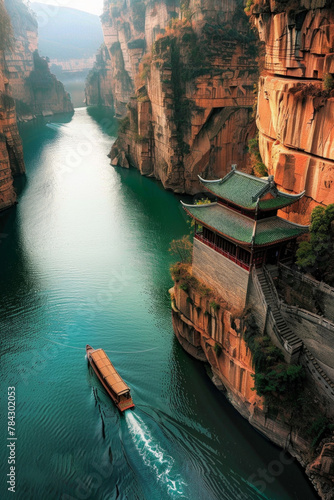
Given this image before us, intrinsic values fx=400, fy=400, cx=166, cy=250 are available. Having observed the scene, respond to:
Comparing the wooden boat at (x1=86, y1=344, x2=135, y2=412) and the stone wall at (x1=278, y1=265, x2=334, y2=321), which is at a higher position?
the stone wall at (x1=278, y1=265, x2=334, y2=321)


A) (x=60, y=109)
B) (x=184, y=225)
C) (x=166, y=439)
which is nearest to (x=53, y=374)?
A: (x=166, y=439)

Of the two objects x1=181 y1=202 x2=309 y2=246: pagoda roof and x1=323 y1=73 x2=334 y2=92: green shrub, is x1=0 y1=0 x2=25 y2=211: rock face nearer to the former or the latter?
x1=181 y1=202 x2=309 y2=246: pagoda roof

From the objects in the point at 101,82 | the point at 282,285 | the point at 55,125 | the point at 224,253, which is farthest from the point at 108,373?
the point at 101,82

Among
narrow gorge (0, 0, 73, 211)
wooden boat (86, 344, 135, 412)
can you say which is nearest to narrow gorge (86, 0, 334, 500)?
wooden boat (86, 344, 135, 412)

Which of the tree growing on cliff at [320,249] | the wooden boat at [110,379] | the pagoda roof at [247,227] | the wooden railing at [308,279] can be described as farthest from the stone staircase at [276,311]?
the wooden boat at [110,379]

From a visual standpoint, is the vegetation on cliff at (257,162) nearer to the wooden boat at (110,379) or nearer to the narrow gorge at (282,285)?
the narrow gorge at (282,285)

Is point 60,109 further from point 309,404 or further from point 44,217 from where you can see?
point 309,404
